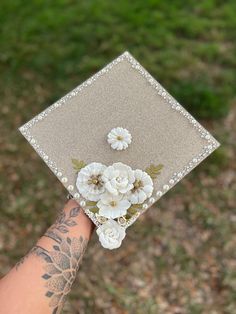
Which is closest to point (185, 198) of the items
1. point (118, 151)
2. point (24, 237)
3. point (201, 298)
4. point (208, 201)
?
point (208, 201)

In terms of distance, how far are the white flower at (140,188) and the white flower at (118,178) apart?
4 centimetres

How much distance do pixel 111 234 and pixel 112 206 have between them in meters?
0.14

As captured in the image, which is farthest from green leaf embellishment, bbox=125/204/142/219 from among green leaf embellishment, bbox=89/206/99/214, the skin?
the skin

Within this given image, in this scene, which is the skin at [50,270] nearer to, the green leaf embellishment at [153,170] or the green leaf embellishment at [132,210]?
the green leaf embellishment at [132,210]

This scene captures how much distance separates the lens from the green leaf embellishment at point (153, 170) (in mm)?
2498

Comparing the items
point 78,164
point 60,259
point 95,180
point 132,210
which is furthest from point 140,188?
point 60,259

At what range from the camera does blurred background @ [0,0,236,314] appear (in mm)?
3812

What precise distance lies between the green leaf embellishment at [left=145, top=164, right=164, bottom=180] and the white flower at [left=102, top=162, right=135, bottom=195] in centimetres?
13

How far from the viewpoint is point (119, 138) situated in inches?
100

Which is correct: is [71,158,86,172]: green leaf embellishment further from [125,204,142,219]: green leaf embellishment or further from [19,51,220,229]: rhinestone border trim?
[125,204,142,219]: green leaf embellishment

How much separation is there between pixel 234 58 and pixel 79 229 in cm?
292

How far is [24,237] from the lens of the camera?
404cm

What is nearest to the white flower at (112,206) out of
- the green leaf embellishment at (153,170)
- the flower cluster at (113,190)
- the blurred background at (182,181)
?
the flower cluster at (113,190)

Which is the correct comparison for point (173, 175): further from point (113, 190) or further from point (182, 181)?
point (182, 181)
